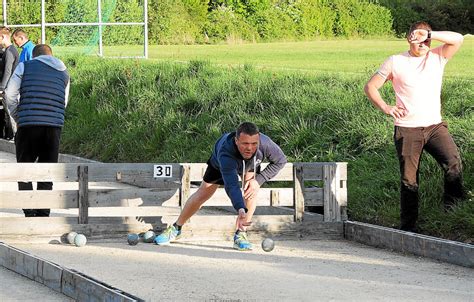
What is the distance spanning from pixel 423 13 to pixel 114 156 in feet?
111

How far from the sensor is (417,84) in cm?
1109

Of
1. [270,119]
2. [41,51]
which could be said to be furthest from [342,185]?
[270,119]

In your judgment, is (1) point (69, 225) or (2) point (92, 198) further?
(2) point (92, 198)

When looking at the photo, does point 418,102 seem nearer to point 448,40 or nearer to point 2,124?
point 448,40

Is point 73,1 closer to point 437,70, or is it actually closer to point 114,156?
point 114,156

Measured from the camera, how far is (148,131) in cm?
1850

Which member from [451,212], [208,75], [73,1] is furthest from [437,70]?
[73,1]

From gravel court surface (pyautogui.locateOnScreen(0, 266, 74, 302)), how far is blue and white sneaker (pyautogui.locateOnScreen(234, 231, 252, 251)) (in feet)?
7.37

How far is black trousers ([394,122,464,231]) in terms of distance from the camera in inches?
439

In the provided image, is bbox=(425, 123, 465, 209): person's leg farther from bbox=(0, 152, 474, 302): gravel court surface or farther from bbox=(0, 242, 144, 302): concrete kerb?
bbox=(0, 242, 144, 302): concrete kerb

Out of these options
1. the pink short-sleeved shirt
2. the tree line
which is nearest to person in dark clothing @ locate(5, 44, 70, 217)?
the pink short-sleeved shirt

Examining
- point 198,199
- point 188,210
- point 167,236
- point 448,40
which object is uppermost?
point 448,40

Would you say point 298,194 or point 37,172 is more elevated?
point 37,172

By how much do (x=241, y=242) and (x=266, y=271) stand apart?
3.81 feet
